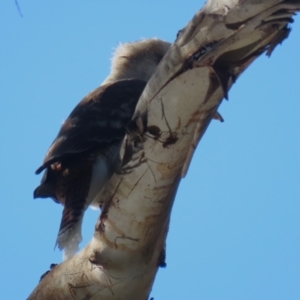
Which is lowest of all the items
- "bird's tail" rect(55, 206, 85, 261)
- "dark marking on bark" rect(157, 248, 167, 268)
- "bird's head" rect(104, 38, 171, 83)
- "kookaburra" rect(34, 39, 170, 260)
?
"dark marking on bark" rect(157, 248, 167, 268)

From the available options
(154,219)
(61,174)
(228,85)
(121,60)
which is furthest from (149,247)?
(121,60)

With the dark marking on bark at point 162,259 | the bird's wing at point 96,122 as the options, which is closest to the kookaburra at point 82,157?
the bird's wing at point 96,122

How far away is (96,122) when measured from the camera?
12.8 ft

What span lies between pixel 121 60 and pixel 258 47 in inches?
147

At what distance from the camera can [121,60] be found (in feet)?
19.1

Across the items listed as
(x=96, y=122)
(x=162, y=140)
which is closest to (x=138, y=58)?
(x=96, y=122)

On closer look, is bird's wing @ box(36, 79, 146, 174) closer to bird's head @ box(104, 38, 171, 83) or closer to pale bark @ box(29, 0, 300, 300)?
pale bark @ box(29, 0, 300, 300)

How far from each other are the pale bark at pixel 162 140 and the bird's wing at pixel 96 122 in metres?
0.89

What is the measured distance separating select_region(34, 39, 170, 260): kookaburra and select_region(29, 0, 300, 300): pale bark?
0.63 metres

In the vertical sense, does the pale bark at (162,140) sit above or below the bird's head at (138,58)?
below

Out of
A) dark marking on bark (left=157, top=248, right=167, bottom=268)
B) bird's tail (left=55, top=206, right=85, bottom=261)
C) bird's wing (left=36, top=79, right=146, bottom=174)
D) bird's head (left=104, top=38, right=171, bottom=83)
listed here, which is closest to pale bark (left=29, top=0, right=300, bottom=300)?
dark marking on bark (left=157, top=248, right=167, bottom=268)

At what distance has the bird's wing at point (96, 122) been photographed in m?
3.71

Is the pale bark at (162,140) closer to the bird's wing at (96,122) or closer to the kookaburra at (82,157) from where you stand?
the kookaburra at (82,157)

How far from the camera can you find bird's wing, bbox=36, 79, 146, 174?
146 inches
